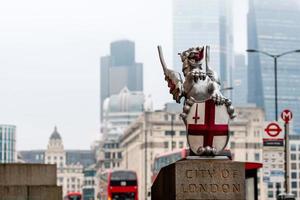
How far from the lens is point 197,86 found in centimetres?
1300

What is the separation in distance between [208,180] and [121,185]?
51204 millimetres

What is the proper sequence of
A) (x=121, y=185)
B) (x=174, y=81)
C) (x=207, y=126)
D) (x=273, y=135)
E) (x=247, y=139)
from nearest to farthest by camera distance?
(x=207, y=126), (x=174, y=81), (x=273, y=135), (x=121, y=185), (x=247, y=139)

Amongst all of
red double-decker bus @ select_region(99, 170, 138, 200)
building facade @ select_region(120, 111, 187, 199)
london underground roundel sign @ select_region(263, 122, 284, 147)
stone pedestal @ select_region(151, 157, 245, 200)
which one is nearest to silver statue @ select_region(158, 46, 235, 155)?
stone pedestal @ select_region(151, 157, 245, 200)

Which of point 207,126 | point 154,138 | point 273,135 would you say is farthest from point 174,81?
point 154,138

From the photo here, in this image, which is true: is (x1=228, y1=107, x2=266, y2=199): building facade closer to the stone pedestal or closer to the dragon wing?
the dragon wing

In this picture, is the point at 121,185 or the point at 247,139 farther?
the point at 247,139

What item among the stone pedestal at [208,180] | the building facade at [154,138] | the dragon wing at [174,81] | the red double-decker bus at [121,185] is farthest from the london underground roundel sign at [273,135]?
the building facade at [154,138]

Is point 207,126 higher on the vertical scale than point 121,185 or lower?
higher

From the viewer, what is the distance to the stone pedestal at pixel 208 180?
485 inches

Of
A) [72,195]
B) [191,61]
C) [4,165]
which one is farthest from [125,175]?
[191,61]

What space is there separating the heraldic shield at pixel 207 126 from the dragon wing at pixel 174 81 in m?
0.33

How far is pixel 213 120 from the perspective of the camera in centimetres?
1288

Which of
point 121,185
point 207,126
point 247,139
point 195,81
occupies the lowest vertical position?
point 121,185

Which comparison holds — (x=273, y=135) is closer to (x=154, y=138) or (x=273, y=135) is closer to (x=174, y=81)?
(x=174, y=81)
